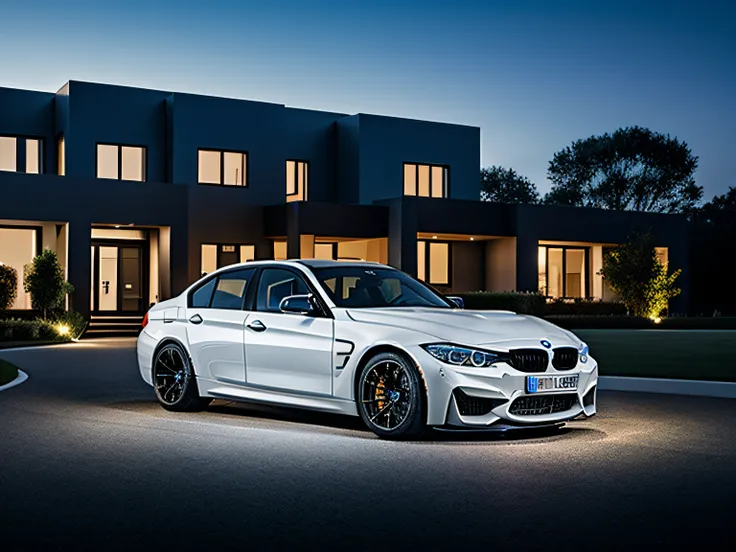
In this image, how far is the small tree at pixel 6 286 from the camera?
2767cm

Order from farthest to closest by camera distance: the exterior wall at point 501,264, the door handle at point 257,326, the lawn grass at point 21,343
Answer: the exterior wall at point 501,264 < the lawn grass at point 21,343 < the door handle at point 257,326

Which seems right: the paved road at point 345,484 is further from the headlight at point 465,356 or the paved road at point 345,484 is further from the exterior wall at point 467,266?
the exterior wall at point 467,266

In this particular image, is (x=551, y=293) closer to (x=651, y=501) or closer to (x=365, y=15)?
(x=365, y=15)

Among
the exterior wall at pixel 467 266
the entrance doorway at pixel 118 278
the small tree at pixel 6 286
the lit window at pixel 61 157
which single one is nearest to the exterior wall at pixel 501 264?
the exterior wall at pixel 467 266

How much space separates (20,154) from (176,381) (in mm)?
27058

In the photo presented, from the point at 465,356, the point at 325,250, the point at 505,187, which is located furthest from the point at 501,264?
the point at 505,187

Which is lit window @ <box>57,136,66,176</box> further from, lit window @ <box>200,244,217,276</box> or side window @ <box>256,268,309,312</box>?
side window @ <box>256,268,309,312</box>

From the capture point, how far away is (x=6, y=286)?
27750 mm

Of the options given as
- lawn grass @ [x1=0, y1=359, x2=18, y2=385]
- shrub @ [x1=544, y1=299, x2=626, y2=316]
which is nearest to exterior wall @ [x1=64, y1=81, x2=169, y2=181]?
shrub @ [x1=544, y1=299, x2=626, y2=316]

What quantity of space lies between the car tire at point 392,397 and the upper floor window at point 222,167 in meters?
28.3

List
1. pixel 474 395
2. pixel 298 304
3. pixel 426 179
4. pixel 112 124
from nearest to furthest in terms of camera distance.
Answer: pixel 474 395 → pixel 298 304 → pixel 112 124 → pixel 426 179

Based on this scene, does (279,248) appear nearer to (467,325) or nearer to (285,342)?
(285,342)

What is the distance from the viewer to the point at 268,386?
1045 cm


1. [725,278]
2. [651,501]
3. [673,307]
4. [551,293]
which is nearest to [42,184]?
[551,293]
